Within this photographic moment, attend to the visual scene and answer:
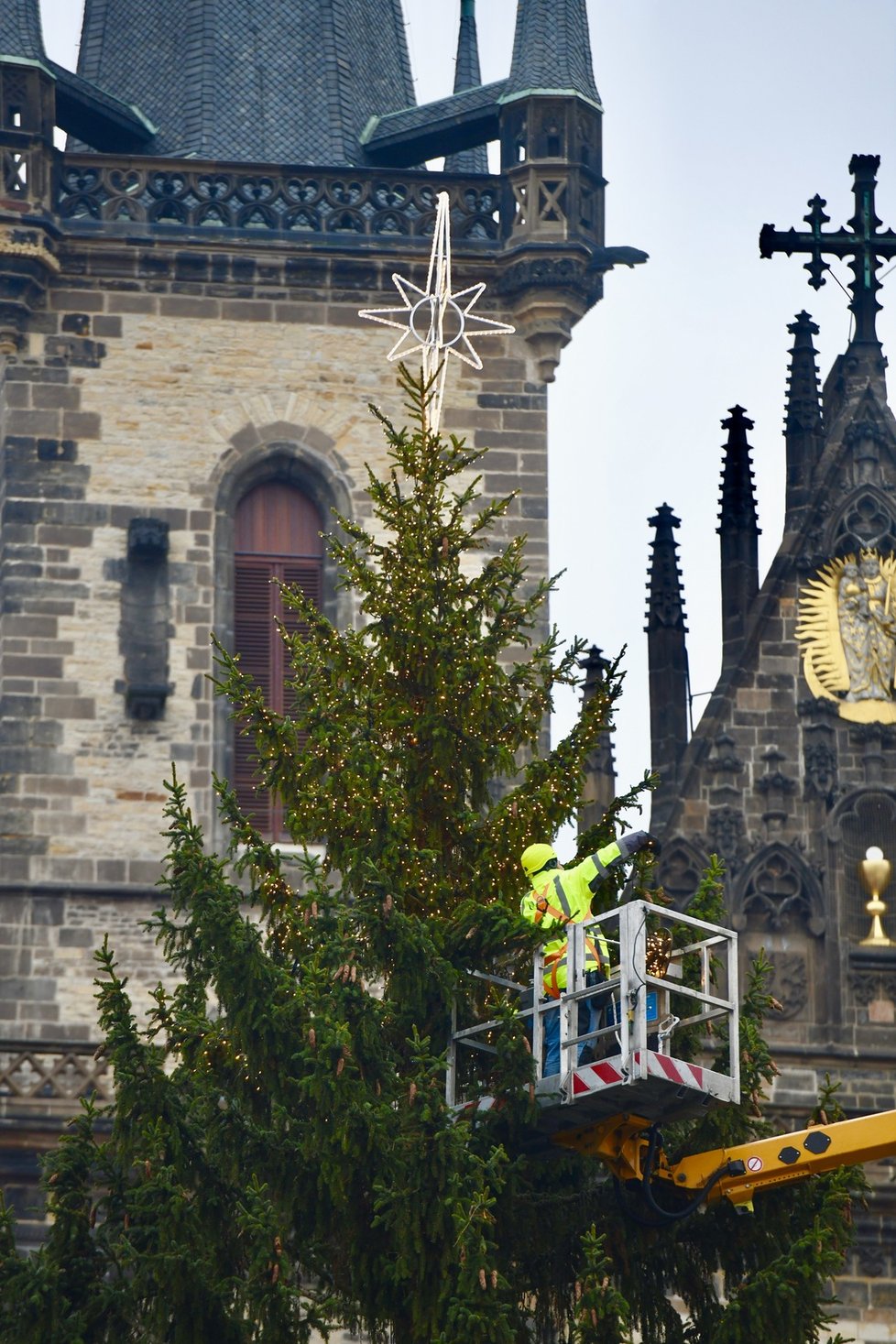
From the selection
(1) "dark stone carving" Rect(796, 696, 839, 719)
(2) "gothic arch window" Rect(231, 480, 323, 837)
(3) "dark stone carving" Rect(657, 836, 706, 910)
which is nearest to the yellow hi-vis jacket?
(3) "dark stone carving" Rect(657, 836, 706, 910)

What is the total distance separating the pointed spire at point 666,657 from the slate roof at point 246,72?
14.6 feet

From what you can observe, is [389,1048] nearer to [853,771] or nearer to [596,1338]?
[596,1338]

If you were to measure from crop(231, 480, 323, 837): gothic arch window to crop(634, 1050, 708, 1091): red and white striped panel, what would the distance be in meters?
11.9

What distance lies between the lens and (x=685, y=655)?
2956cm

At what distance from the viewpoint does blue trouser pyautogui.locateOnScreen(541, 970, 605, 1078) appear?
18.9 m

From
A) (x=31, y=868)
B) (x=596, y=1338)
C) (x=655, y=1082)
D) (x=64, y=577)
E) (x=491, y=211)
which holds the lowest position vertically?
(x=596, y=1338)

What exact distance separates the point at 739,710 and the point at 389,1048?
33.7ft

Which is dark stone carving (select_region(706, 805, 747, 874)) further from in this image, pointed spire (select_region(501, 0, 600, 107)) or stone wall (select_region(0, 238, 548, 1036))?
pointed spire (select_region(501, 0, 600, 107))

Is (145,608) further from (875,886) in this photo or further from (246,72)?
(875,886)

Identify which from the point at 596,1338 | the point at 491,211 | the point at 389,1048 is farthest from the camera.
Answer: the point at 491,211

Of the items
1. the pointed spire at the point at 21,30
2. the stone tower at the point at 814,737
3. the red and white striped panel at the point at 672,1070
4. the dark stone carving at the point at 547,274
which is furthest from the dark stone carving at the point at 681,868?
the red and white striped panel at the point at 672,1070

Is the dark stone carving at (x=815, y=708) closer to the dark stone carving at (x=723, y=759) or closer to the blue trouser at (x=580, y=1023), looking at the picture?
the dark stone carving at (x=723, y=759)

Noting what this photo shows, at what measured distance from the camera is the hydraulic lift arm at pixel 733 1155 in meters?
18.9

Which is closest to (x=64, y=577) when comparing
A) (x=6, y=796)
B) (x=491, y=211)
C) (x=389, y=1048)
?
(x=6, y=796)
